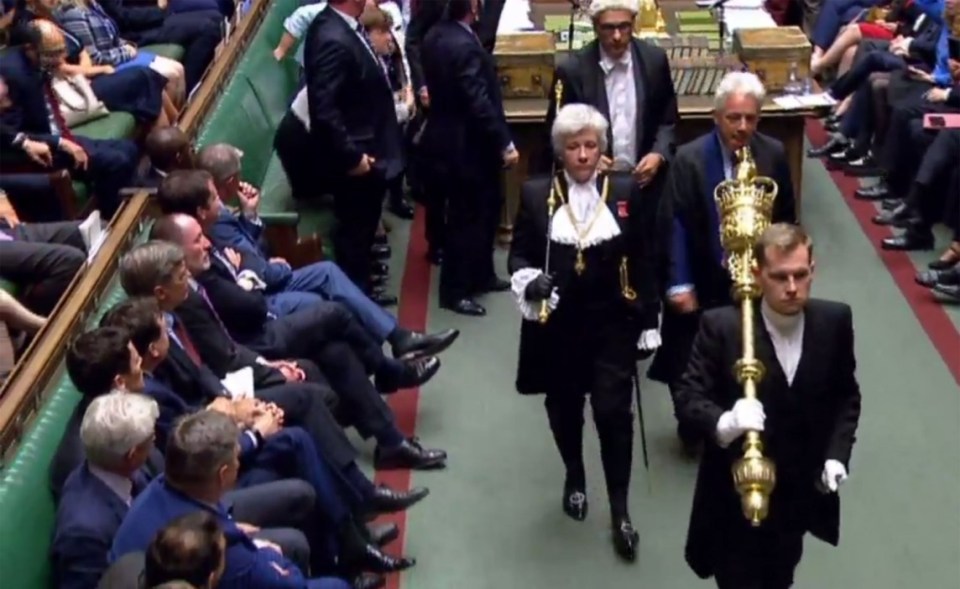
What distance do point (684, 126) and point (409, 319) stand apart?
1.63 metres

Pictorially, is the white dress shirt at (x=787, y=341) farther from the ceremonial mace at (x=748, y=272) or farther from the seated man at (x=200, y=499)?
the seated man at (x=200, y=499)

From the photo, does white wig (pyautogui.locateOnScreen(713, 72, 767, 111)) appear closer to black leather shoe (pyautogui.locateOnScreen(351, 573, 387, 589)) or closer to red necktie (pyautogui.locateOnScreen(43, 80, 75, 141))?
black leather shoe (pyautogui.locateOnScreen(351, 573, 387, 589))

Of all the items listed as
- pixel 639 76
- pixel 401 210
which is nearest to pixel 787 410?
pixel 639 76

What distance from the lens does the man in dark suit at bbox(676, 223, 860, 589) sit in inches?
132

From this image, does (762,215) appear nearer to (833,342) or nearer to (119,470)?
(833,342)

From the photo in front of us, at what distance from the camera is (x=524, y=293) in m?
4.38

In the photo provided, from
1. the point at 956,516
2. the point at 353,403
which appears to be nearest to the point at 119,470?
the point at 353,403

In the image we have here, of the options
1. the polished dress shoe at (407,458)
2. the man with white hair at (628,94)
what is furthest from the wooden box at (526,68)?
the polished dress shoe at (407,458)

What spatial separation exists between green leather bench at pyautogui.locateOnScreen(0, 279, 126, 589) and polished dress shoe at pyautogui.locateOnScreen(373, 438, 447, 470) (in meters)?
1.42

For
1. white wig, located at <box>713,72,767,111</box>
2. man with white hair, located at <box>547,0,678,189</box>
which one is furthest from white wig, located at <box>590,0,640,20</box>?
white wig, located at <box>713,72,767,111</box>

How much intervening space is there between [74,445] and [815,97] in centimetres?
431

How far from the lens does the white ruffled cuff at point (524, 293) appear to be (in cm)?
438

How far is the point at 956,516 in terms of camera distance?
4.79 metres

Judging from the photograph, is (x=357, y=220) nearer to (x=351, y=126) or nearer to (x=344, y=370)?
(x=351, y=126)
